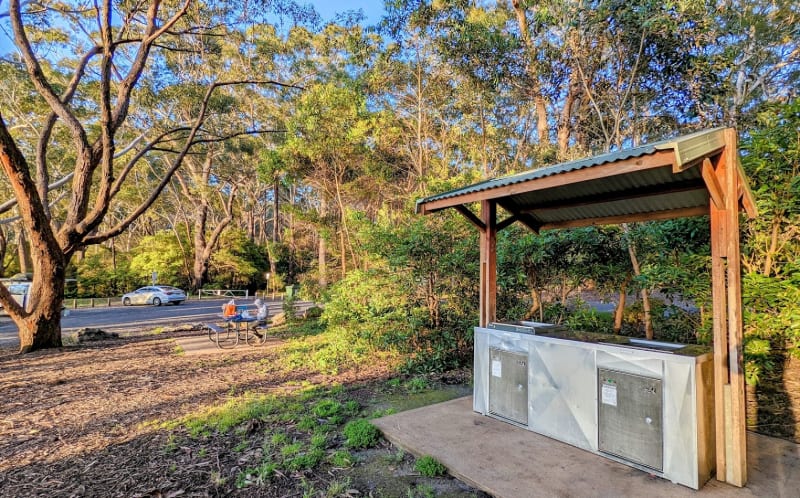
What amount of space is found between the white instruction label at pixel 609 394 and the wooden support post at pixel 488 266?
1.44 m

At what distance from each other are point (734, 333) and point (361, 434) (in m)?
3.03

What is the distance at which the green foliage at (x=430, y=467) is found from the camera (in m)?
2.93

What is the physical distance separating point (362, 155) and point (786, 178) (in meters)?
9.70

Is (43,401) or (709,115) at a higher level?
(709,115)

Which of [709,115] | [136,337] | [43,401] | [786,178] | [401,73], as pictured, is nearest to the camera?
[786,178]

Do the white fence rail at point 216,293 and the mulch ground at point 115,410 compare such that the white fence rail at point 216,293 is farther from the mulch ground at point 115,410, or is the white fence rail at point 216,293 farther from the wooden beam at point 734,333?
the wooden beam at point 734,333

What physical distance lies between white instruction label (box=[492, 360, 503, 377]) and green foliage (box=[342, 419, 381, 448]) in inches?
50.0

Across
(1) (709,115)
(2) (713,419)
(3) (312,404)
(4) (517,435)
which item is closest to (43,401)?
(3) (312,404)

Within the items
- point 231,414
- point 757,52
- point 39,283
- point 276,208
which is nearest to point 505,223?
point 231,414

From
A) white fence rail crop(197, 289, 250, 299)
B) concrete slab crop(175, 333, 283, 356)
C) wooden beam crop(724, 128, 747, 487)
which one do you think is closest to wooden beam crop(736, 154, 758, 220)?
wooden beam crop(724, 128, 747, 487)

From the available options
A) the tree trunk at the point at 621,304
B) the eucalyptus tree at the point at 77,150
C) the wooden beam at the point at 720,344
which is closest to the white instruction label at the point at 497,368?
the wooden beam at the point at 720,344

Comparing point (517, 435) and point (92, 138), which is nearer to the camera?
point (517, 435)

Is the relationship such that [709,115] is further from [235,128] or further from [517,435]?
[235,128]

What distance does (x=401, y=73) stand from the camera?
38.8ft
